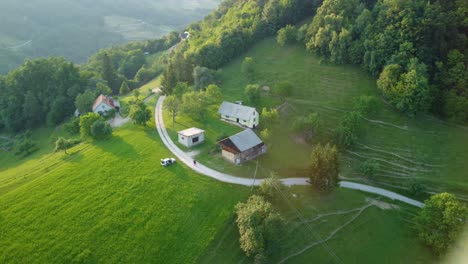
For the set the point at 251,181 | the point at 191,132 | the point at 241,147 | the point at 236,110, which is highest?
the point at 236,110

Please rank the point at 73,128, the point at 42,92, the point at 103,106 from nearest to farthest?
1. the point at 73,128
2. the point at 103,106
3. the point at 42,92

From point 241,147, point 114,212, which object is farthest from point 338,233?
point 114,212

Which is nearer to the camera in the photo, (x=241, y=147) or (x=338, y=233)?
(x=338, y=233)

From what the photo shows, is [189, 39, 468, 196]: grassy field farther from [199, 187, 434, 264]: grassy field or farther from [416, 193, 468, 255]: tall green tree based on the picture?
[416, 193, 468, 255]: tall green tree

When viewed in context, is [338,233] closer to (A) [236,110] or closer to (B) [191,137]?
(B) [191,137]

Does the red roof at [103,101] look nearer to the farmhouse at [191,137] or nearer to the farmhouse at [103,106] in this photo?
the farmhouse at [103,106]

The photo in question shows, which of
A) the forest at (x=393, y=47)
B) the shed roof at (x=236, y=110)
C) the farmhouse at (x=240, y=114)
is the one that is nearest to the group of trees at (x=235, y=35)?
the forest at (x=393, y=47)

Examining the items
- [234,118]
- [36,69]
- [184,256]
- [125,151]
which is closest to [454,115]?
[234,118]
